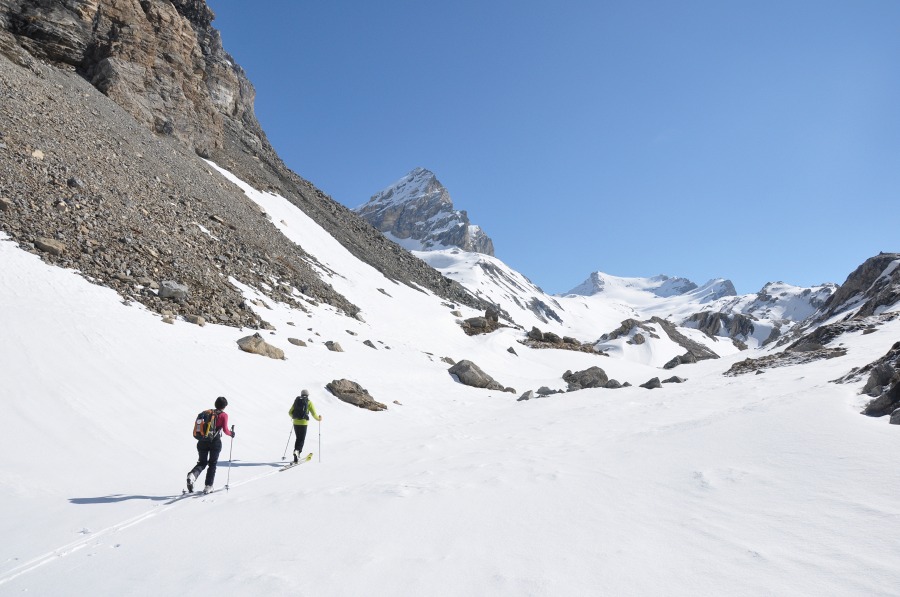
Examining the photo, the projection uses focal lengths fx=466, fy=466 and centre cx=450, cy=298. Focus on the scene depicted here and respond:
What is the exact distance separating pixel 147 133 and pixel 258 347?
2579 centimetres

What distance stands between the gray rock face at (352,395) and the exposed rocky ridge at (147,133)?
480 centimetres

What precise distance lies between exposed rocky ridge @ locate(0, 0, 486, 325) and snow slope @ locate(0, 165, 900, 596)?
5.03 meters

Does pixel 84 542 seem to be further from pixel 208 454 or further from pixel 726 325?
pixel 726 325

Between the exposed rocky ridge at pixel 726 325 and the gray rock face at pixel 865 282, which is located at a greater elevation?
the exposed rocky ridge at pixel 726 325

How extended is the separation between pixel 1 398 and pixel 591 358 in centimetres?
3668

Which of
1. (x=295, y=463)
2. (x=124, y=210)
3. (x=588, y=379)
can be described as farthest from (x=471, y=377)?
(x=124, y=210)

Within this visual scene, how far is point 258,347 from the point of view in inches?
629

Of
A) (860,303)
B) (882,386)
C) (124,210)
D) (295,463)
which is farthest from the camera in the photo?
(860,303)

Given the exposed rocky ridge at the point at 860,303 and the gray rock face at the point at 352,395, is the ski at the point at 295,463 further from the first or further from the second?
the exposed rocky ridge at the point at 860,303

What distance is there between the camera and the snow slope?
12.7 ft

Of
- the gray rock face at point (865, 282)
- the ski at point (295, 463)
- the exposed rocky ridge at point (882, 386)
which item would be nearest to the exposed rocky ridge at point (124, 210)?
the ski at point (295, 463)

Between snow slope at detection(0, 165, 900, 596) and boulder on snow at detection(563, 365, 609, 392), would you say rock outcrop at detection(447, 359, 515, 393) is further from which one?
snow slope at detection(0, 165, 900, 596)

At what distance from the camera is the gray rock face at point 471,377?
23.8 metres

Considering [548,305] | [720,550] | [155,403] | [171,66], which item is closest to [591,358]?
[155,403]
